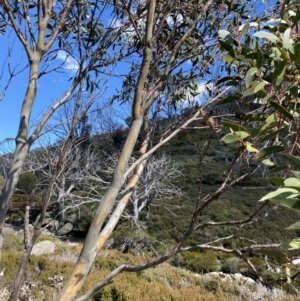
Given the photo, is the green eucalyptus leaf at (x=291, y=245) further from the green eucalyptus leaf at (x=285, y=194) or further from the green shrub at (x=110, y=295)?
the green shrub at (x=110, y=295)

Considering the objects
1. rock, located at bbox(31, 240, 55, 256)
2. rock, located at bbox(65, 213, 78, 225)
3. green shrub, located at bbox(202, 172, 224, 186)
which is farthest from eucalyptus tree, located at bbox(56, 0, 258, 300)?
green shrub, located at bbox(202, 172, 224, 186)

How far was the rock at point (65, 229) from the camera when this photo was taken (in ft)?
59.7

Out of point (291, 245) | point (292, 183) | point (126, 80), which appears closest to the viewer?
point (292, 183)

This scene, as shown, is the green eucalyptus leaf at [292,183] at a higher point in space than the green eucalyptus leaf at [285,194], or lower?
higher

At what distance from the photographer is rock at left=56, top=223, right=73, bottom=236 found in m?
18.2

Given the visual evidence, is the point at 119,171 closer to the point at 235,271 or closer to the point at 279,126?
the point at 279,126

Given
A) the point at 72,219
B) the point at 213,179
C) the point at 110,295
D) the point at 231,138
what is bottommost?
the point at 110,295

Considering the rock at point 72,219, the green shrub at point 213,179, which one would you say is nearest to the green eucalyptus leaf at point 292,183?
the rock at point 72,219

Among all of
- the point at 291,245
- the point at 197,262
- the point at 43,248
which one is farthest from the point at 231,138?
the point at 197,262

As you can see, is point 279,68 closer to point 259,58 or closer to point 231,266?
point 259,58

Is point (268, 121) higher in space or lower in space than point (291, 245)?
higher

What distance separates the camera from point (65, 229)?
731 inches

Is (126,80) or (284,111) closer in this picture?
(284,111)

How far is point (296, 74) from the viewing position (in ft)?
3.16
